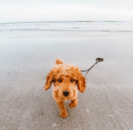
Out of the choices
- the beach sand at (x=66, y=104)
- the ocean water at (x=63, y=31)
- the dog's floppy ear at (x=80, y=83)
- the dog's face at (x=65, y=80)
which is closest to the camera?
the dog's face at (x=65, y=80)

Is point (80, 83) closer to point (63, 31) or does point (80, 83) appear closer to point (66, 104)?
point (66, 104)

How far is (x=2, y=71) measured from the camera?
369cm

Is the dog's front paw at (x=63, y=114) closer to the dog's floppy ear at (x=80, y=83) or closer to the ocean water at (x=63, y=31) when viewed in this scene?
the dog's floppy ear at (x=80, y=83)

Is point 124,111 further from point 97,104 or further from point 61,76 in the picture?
point 61,76

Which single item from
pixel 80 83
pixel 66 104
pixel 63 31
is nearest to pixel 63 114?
pixel 66 104

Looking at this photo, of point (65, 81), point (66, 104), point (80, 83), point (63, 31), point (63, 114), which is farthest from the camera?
point (63, 31)

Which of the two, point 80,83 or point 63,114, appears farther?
point 63,114

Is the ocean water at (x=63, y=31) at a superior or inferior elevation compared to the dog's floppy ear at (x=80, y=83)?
inferior

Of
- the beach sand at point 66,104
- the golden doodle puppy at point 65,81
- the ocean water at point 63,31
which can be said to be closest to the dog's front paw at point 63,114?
the beach sand at point 66,104

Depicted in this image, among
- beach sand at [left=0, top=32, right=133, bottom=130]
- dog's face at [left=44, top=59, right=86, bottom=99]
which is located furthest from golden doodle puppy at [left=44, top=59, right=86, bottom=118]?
beach sand at [left=0, top=32, right=133, bottom=130]

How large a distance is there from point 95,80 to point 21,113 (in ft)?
6.06

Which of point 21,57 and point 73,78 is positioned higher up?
point 73,78

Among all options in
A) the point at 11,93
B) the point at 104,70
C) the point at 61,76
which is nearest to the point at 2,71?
the point at 11,93

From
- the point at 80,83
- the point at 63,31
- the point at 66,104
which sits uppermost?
the point at 80,83
